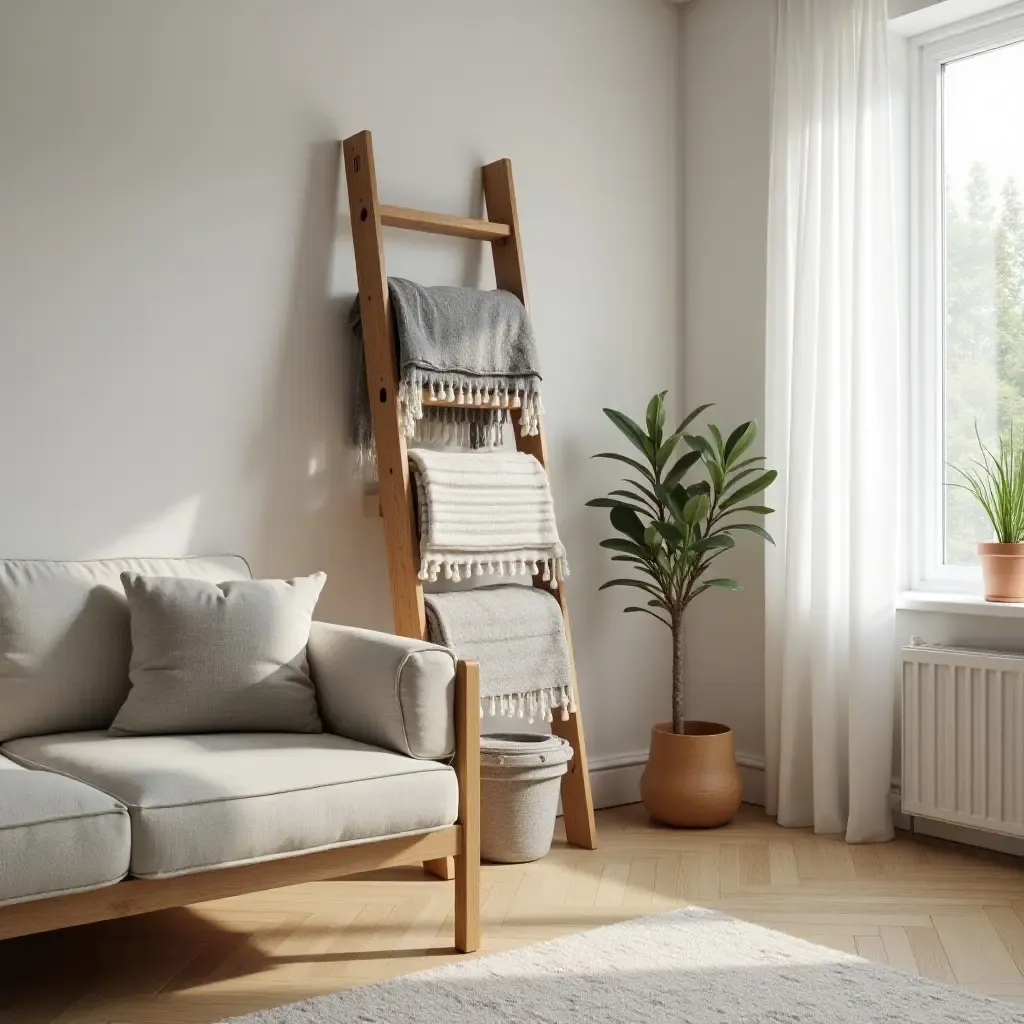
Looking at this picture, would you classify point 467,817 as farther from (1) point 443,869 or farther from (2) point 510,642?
(2) point 510,642

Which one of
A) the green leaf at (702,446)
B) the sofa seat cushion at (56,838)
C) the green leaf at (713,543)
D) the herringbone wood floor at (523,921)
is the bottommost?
the herringbone wood floor at (523,921)

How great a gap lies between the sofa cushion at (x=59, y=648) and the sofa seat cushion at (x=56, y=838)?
1.54 ft

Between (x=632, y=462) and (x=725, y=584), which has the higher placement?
(x=632, y=462)

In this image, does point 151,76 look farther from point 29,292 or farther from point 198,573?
point 198,573

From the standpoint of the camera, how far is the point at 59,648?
8.51 feet

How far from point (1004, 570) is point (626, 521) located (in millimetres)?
1045

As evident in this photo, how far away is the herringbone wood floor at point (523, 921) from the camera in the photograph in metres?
2.32

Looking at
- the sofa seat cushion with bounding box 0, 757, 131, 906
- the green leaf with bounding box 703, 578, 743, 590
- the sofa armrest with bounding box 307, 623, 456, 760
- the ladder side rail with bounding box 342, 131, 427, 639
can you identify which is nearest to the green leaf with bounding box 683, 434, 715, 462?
the green leaf with bounding box 703, 578, 743, 590

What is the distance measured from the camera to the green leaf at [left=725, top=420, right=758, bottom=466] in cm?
356

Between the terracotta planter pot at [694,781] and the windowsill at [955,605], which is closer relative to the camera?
the windowsill at [955,605]

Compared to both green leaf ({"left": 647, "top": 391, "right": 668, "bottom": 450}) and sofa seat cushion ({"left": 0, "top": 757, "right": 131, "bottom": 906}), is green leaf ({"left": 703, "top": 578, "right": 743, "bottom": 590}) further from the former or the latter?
sofa seat cushion ({"left": 0, "top": 757, "right": 131, "bottom": 906})

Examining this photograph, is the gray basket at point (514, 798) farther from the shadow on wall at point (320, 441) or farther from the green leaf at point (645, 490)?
the green leaf at point (645, 490)

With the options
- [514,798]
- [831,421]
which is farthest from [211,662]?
[831,421]

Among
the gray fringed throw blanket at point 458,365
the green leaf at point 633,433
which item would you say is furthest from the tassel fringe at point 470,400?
the green leaf at point 633,433
